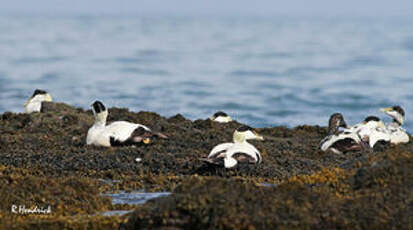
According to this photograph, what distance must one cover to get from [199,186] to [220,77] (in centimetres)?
3127

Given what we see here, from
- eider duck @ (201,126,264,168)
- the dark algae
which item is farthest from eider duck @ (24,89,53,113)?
eider duck @ (201,126,264,168)

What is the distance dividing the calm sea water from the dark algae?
1186cm

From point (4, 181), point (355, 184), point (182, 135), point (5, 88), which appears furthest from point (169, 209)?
point (5, 88)

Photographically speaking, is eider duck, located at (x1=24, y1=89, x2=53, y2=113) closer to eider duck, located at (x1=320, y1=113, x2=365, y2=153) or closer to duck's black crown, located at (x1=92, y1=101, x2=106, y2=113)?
duck's black crown, located at (x1=92, y1=101, x2=106, y2=113)

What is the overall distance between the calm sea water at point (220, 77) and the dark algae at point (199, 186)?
11861 mm

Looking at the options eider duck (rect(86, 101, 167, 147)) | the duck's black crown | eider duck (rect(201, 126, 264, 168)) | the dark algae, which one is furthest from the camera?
the duck's black crown

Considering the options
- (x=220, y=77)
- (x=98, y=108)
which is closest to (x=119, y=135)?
(x=98, y=108)

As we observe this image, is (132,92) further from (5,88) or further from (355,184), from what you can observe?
(355,184)

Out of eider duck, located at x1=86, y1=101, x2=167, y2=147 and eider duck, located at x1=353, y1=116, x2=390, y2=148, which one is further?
eider duck, located at x1=353, y1=116, x2=390, y2=148

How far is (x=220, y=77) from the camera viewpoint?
37.0 metres

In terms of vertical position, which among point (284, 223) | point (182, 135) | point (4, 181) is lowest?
point (284, 223)

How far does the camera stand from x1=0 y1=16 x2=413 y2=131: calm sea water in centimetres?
2603

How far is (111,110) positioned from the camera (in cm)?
1507

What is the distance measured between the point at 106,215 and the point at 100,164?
10.3ft
